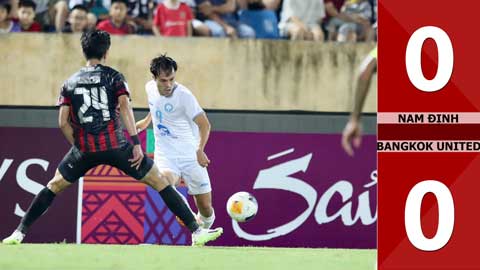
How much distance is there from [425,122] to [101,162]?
15.3 feet

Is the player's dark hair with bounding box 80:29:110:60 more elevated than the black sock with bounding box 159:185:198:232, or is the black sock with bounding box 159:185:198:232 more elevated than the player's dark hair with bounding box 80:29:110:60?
the player's dark hair with bounding box 80:29:110:60

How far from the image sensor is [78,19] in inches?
552

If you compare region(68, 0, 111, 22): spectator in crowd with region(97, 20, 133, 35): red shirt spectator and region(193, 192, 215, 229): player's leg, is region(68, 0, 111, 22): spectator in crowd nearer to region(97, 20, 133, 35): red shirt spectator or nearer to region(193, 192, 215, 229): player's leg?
region(97, 20, 133, 35): red shirt spectator

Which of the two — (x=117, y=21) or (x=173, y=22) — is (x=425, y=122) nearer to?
(x=173, y=22)

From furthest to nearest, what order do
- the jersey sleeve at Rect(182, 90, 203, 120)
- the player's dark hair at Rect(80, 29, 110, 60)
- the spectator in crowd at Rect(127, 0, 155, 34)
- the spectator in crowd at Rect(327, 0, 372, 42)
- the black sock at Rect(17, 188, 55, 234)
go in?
the spectator in crowd at Rect(327, 0, 372, 42) < the spectator in crowd at Rect(127, 0, 155, 34) < the jersey sleeve at Rect(182, 90, 203, 120) < the black sock at Rect(17, 188, 55, 234) < the player's dark hair at Rect(80, 29, 110, 60)

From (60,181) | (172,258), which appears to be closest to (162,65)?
(60,181)

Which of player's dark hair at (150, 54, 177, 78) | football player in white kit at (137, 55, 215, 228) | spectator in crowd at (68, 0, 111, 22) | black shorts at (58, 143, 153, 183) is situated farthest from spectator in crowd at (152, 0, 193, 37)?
black shorts at (58, 143, 153, 183)

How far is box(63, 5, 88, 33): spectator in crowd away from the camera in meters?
14.0

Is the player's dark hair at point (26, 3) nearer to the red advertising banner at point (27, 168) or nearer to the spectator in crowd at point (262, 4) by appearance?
the red advertising banner at point (27, 168)

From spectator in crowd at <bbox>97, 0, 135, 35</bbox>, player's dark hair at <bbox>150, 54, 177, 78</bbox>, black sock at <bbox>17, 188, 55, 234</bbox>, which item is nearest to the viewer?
black sock at <bbox>17, 188, 55, 234</bbox>

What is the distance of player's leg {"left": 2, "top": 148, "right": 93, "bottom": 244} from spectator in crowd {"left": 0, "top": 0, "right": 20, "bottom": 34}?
422 centimetres

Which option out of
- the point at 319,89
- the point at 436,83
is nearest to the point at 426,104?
the point at 436,83

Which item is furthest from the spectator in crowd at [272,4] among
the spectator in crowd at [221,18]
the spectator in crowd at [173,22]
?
the spectator in crowd at [173,22]

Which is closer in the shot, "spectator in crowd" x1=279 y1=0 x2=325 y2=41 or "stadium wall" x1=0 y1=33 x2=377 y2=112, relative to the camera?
"stadium wall" x1=0 y1=33 x2=377 y2=112
